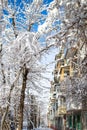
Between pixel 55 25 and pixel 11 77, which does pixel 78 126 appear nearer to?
pixel 11 77

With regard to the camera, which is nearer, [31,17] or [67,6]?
[67,6]

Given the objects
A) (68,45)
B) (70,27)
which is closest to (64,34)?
(70,27)

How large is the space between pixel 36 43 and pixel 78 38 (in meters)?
1.06

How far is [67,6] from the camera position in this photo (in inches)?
315

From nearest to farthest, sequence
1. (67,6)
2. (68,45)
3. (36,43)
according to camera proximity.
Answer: (67,6)
(36,43)
(68,45)

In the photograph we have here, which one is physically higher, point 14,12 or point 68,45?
point 14,12

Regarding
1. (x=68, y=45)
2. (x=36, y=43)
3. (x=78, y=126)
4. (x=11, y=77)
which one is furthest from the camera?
(x=78, y=126)

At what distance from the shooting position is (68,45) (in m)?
9.27

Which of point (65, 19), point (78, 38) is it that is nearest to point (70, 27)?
point (65, 19)

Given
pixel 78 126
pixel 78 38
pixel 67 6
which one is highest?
pixel 67 6

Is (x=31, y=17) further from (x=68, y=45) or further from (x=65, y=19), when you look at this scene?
(x=65, y=19)

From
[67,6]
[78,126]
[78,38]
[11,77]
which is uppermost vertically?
[67,6]

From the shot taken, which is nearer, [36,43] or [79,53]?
[36,43]

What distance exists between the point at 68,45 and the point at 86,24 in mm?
1174
